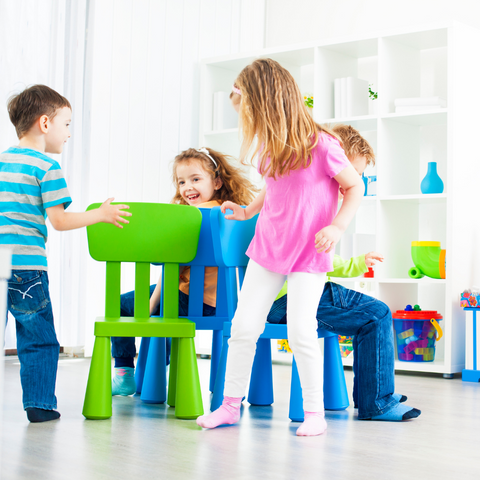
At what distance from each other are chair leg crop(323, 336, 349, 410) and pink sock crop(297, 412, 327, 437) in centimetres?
35

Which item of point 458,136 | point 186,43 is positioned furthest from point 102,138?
point 458,136

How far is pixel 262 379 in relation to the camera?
205 cm

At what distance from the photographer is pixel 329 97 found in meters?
3.43

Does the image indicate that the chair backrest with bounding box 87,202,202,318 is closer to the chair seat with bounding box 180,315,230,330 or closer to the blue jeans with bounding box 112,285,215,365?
the chair seat with bounding box 180,315,230,330

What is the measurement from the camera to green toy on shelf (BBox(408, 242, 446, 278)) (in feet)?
9.76

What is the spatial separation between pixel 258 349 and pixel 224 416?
0.36m

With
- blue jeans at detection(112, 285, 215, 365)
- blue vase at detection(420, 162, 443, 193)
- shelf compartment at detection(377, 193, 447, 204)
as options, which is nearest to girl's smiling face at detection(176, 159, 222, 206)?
blue jeans at detection(112, 285, 215, 365)

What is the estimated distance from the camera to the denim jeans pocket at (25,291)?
172cm

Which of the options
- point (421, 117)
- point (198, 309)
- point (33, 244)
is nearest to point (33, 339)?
point (33, 244)

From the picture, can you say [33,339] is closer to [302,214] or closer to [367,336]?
[302,214]

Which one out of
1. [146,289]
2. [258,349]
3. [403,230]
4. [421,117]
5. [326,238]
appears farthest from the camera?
[403,230]

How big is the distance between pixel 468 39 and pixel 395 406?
197 cm

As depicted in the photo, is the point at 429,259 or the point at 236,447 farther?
the point at 429,259

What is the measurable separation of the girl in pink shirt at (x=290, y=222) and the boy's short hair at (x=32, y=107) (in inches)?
21.7
